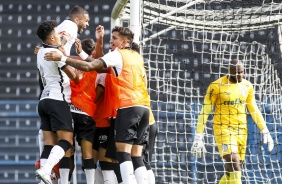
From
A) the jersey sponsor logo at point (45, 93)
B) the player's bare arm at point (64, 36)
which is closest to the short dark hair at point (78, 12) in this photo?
the player's bare arm at point (64, 36)

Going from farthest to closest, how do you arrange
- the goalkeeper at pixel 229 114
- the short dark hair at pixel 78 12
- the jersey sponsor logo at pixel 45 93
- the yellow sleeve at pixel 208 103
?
the yellow sleeve at pixel 208 103 → the goalkeeper at pixel 229 114 → the short dark hair at pixel 78 12 → the jersey sponsor logo at pixel 45 93

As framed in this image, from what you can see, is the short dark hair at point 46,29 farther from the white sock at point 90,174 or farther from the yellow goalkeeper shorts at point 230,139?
the yellow goalkeeper shorts at point 230,139

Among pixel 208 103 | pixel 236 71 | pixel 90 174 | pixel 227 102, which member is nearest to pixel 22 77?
pixel 208 103

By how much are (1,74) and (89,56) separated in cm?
881

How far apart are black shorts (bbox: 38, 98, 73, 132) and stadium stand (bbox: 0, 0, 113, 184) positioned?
301 inches

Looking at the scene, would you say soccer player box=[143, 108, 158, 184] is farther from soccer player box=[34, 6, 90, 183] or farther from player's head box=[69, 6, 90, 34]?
player's head box=[69, 6, 90, 34]

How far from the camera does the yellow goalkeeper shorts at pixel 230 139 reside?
29.5ft

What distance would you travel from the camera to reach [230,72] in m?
9.09

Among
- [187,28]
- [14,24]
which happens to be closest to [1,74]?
[14,24]

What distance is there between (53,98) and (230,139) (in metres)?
2.74

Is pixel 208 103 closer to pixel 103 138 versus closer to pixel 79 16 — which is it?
pixel 103 138

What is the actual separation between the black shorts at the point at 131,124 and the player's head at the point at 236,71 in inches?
88.9

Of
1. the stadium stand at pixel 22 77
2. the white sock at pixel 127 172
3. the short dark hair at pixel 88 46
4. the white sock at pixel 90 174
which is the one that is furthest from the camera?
the stadium stand at pixel 22 77

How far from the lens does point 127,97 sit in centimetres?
686
